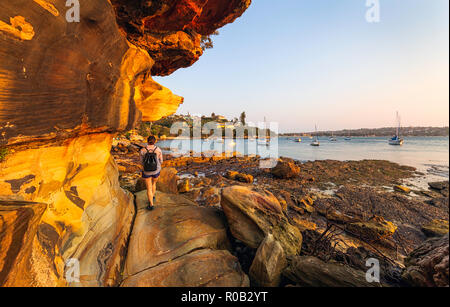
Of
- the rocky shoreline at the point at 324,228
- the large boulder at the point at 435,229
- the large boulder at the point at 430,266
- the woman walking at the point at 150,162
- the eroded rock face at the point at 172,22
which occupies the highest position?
the eroded rock face at the point at 172,22

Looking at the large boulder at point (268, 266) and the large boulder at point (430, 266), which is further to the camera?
the large boulder at point (268, 266)

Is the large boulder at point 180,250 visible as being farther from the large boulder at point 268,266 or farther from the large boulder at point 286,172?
the large boulder at point 286,172

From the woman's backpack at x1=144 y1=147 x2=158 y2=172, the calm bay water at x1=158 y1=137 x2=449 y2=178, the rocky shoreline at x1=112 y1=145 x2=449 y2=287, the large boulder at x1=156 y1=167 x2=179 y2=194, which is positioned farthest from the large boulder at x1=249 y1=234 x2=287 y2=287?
the calm bay water at x1=158 y1=137 x2=449 y2=178

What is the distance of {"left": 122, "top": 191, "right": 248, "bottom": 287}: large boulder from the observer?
11.0ft

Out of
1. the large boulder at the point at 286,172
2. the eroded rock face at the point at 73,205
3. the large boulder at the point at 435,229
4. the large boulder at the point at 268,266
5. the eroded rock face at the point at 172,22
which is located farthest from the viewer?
the large boulder at the point at 286,172

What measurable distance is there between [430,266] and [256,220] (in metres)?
3.05

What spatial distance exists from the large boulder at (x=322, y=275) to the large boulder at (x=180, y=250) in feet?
3.58

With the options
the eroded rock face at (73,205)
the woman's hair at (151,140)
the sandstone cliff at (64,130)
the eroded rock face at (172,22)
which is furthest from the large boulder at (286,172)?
the eroded rock face at (73,205)

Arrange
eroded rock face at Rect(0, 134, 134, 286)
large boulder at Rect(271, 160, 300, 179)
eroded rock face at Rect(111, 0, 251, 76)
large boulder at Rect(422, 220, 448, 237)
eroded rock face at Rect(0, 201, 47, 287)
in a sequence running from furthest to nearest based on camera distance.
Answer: large boulder at Rect(271, 160, 300, 179), large boulder at Rect(422, 220, 448, 237), eroded rock face at Rect(111, 0, 251, 76), eroded rock face at Rect(0, 134, 134, 286), eroded rock face at Rect(0, 201, 47, 287)

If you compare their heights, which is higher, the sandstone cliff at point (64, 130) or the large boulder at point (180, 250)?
the sandstone cliff at point (64, 130)

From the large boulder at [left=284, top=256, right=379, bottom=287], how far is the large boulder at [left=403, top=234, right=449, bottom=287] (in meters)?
0.59

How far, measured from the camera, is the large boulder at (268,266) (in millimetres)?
3361

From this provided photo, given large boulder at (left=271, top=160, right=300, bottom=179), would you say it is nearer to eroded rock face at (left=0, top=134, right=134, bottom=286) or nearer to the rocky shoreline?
the rocky shoreline

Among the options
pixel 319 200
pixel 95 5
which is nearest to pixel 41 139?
pixel 95 5
